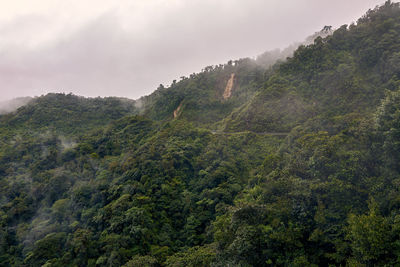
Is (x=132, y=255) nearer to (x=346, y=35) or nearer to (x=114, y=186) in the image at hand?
(x=114, y=186)

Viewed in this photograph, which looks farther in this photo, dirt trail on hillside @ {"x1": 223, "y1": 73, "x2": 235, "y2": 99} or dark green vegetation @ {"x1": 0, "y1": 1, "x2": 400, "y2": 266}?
dirt trail on hillside @ {"x1": 223, "y1": 73, "x2": 235, "y2": 99}

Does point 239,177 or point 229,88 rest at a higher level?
point 229,88

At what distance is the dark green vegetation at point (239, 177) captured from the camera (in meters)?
15.9

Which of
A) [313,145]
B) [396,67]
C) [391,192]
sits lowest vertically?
[391,192]

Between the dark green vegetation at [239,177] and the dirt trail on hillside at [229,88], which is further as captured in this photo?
the dirt trail on hillside at [229,88]

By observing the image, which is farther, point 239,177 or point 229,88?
point 229,88

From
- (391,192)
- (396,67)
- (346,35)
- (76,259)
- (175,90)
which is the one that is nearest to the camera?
(391,192)

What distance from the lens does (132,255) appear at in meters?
20.6

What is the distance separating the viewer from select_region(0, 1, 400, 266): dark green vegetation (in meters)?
15.9

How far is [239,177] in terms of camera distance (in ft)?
94.0

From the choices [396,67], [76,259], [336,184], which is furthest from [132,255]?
[396,67]

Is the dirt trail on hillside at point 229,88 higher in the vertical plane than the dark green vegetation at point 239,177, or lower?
higher

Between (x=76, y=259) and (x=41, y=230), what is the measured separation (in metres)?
6.34

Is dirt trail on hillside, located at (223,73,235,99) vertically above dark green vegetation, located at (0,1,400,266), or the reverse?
dirt trail on hillside, located at (223,73,235,99)
